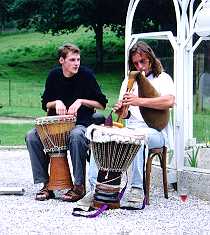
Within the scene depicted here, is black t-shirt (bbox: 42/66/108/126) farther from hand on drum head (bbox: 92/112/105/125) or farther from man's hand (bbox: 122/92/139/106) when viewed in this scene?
man's hand (bbox: 122/92/139/106)

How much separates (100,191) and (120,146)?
1.45ft

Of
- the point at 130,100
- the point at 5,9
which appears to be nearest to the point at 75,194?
the point at 130,100

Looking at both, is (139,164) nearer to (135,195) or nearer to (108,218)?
(135,195)

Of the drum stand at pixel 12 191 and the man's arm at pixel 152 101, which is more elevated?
the man's arm at pixel 152 101

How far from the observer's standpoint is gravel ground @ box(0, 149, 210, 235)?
5758mm

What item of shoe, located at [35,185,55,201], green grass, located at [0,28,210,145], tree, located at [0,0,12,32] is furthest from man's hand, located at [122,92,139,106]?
tree, located at [0,0,12,32]

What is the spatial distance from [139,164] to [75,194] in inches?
28.1

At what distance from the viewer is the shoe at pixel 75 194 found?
6.92 m

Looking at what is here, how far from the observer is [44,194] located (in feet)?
23.0

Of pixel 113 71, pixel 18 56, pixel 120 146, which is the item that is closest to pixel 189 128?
pixel 120 146

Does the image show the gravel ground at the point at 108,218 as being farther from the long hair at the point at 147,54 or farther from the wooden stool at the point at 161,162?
the long hair at the point at 147,54

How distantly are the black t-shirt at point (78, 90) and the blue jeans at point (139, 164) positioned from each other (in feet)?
1.91

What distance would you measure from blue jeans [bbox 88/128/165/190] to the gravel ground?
0.27m

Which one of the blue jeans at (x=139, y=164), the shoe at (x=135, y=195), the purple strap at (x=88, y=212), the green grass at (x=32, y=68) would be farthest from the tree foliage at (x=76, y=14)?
the purple strap at (x=88, y=212)
